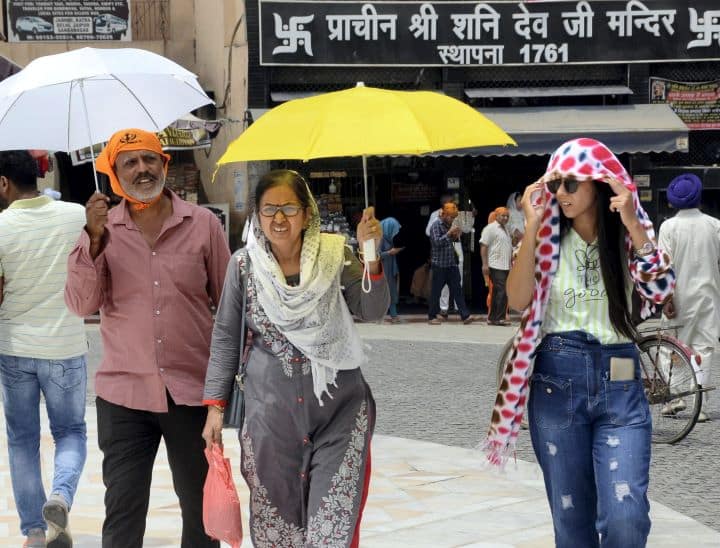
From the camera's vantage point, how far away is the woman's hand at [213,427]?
492 centimetres

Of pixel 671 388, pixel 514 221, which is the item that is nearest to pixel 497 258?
pixel 514 221

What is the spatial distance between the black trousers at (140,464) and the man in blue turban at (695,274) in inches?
225

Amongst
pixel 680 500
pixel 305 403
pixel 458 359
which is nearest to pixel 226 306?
pixel 305 403

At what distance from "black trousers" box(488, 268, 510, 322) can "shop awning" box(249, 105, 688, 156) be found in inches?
68.3

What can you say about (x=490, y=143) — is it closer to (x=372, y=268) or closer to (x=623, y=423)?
(x=372, y=268)

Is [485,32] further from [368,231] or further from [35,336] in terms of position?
[368,231]

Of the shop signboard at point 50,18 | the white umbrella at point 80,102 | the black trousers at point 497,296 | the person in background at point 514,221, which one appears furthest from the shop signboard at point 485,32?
the white umbrella at point 80,102

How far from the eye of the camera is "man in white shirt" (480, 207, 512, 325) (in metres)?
19.2

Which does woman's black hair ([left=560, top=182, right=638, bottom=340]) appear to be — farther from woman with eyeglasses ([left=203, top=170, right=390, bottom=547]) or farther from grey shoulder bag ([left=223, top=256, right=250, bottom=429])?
grey shoulder bag ([left=223, top=256, right=250, bottom=429])

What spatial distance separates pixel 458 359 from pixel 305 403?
33.5 ft

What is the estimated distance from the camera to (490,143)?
497 centimetres

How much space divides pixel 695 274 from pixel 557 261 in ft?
19.4

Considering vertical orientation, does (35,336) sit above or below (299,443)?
above

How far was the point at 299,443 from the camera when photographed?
475 cm
